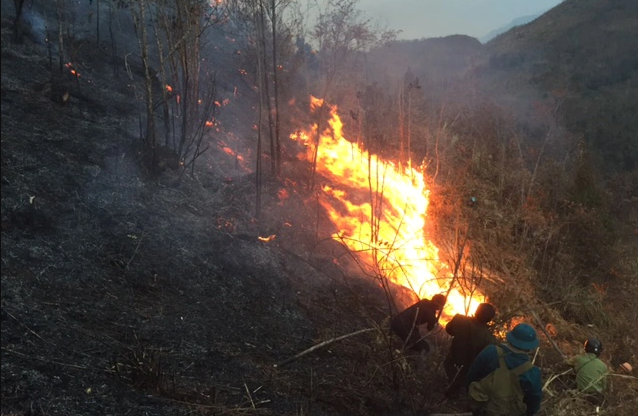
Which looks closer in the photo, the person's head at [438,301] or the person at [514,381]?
the person at [514,381]

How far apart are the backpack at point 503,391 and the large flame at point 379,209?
14.3 feet

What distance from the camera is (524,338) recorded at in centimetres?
374

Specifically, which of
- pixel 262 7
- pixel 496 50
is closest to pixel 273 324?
pixel 262 7

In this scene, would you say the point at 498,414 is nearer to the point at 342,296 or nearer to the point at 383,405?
the point at 383,405

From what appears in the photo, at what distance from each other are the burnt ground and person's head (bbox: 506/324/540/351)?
51.8 inches

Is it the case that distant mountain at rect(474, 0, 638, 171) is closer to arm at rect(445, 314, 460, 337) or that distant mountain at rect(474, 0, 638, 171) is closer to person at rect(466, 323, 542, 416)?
arm at rect(445, 314, 460, 337)

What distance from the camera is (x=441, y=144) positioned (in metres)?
16.7

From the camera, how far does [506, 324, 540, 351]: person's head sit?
12.2 ft

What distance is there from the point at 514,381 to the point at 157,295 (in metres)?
4.12

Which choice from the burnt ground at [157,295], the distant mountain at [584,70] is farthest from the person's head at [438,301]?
the distant mountain at [584,70]

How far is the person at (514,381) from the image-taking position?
3.79m

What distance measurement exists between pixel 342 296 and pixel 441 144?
11205mm

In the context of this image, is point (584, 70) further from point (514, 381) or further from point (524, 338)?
point (514, 381)

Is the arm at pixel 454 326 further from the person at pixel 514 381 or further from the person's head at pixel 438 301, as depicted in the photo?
the person at pixel 514 381
